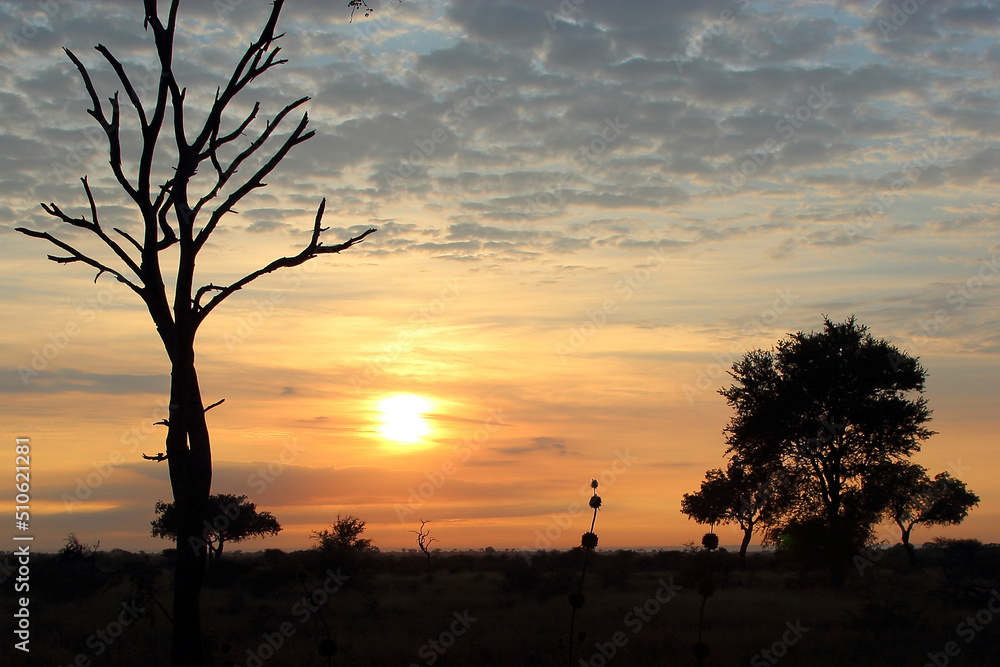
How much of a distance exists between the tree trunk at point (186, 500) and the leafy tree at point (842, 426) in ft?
57.6

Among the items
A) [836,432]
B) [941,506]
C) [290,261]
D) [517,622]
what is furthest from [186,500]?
[941,506]

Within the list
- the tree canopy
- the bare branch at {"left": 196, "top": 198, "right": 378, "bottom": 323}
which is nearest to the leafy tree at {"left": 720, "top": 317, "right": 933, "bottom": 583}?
the tree canopy

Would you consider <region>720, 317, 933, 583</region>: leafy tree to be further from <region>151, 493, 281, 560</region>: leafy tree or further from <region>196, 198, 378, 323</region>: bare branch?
<region>151, 493, 281, 560</region>: leafy tree

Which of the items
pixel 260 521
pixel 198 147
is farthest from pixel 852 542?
pixel 260 521

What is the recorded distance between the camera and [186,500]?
10.1 meters

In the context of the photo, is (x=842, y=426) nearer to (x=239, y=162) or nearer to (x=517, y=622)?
(x=517, y=622)

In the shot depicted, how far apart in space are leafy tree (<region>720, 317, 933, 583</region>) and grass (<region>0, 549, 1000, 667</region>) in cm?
247

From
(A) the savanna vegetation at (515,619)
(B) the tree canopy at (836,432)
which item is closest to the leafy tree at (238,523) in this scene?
(A) the savanna vegetation at (515,619)

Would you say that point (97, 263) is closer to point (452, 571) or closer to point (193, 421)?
point (193, 421)

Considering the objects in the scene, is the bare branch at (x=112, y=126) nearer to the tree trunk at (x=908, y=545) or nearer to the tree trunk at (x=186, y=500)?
the tree trunk at (x=186, y=500)

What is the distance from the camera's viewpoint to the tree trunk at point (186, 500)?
32.5 feet

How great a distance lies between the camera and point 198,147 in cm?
1028

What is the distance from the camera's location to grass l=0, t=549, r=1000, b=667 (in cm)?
1339

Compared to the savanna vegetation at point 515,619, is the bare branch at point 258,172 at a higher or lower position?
higher
